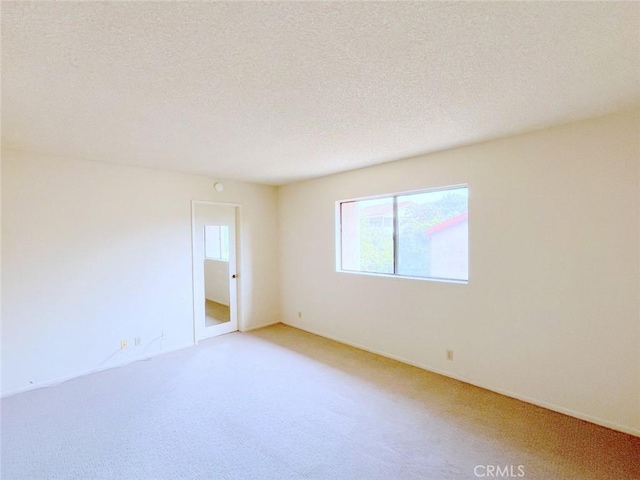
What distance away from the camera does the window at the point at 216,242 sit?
4500 millimetres

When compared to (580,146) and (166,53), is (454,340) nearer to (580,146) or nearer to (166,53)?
(580,146)

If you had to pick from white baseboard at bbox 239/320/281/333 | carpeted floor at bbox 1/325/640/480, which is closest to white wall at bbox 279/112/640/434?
carpeted floor at bbox 1/325/640/480

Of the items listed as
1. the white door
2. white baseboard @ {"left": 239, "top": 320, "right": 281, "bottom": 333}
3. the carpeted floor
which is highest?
the white door

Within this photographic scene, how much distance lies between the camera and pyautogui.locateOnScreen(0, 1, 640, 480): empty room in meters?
1.41

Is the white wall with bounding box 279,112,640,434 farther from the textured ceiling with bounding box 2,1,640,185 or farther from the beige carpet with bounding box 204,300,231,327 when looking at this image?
the beige carpet with bounding box 204,300,231,327

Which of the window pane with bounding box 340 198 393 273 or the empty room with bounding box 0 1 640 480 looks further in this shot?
the window pane with bounding box 340 198 393 273

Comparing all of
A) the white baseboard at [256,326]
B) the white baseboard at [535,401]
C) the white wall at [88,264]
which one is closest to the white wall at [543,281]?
the white baseboard at [535,401]

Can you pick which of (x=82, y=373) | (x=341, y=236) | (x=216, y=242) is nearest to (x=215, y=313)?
(x=216, y=242)

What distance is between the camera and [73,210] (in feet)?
10.7

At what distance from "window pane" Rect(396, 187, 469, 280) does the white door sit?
2.74 metres

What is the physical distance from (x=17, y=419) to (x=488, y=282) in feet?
14.6

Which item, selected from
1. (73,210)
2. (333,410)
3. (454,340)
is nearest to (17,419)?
(73,210)

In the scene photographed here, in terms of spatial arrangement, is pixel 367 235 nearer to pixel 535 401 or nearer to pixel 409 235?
pixel 409 235

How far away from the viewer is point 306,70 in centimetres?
160
